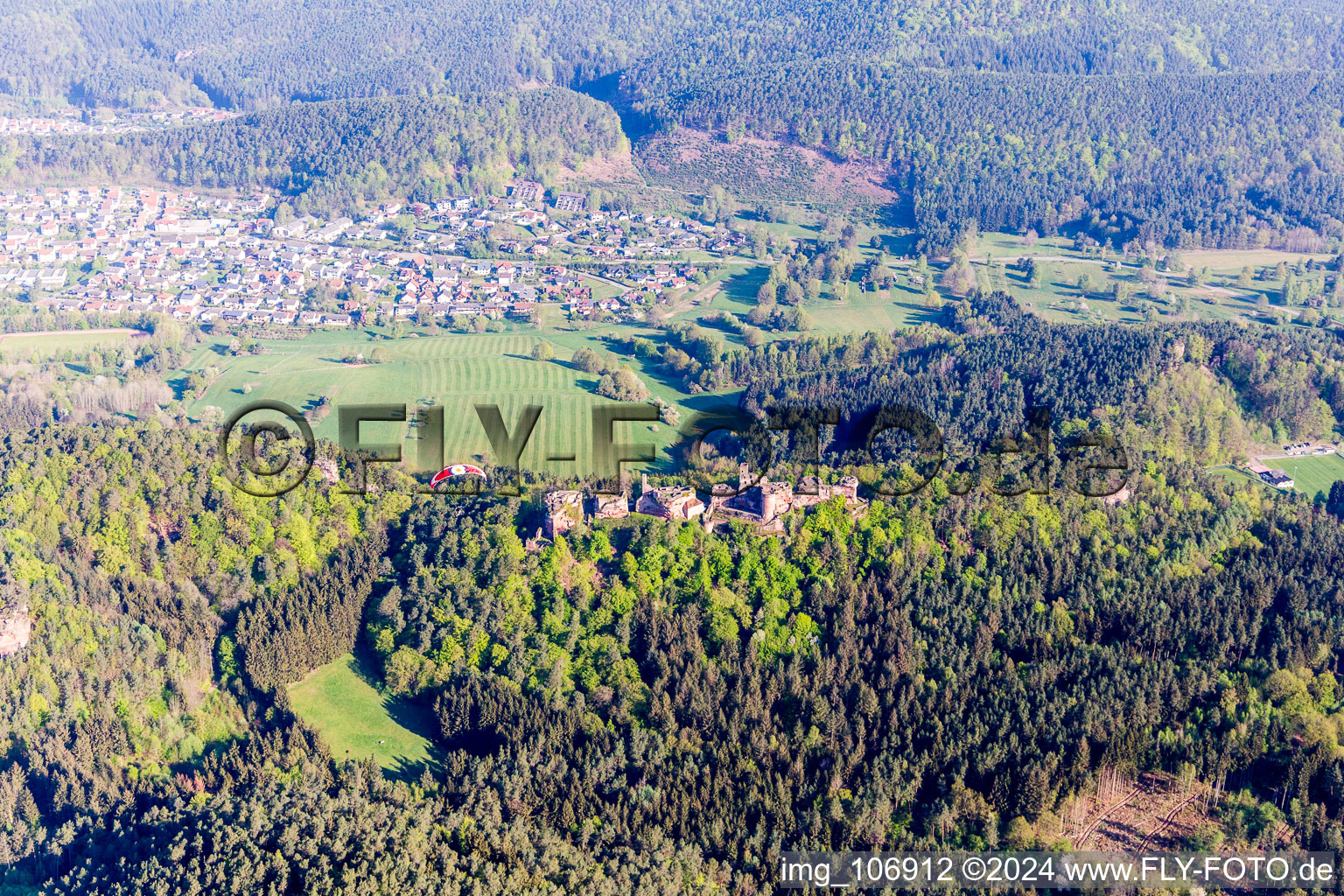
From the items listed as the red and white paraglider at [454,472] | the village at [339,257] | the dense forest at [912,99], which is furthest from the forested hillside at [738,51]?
the red and white paraglider at [454,472]

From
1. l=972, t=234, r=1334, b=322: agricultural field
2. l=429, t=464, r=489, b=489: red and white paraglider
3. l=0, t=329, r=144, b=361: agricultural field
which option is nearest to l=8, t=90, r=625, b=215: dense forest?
l=0, t=329, r=144, b=361: agricultural field

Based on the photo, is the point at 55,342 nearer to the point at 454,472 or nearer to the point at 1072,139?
the point at 454,472

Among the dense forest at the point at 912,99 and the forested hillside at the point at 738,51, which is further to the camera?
the forested hillside at the point at 738,51

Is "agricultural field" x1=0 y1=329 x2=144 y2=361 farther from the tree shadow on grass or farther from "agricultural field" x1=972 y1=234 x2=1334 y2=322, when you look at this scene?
"agricultural field" x1=972 y1=234 x2=1334 y2=322

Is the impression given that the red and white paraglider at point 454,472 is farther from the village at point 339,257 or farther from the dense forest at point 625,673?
the village at point 339,257

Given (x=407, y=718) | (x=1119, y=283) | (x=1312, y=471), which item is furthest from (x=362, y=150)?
(x=1312, y=471)

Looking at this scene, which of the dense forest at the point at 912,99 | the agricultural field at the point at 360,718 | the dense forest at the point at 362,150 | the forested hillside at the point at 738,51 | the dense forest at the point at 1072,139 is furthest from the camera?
the forested hillside at the point at 738,51
